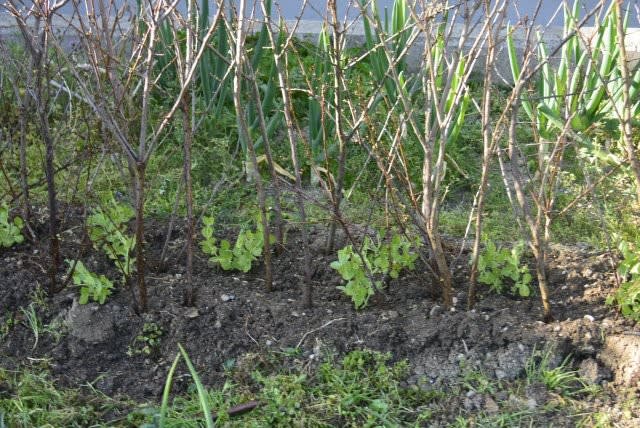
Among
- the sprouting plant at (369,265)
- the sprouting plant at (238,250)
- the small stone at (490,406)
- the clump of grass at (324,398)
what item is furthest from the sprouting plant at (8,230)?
the small stone at (490,406)

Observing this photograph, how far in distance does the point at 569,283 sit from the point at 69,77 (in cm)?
358

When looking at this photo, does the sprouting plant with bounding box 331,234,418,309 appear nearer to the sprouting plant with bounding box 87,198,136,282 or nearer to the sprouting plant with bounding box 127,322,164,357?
the sprouting plant with bounding box 127,322,164,357

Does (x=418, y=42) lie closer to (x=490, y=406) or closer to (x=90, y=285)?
(x=90, y=285)

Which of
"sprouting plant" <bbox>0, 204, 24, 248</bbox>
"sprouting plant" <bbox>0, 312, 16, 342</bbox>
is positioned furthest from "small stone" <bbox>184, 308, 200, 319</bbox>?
"sprouting plant" <bbox>0, 204, 24, 248</bbox>

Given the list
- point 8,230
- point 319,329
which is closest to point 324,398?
point 319,329

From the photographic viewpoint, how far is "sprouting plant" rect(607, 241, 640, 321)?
2.81 meters

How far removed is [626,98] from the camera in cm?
244

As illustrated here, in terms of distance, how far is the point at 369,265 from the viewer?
3.14 meters

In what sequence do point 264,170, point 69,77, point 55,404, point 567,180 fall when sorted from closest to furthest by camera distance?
point 55,404
point 567,180
point 264,170
point 69,77

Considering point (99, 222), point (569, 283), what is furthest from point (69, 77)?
point (569, 283)

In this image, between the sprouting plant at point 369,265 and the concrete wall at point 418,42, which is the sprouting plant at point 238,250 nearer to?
the sprouting plant at point 369,265

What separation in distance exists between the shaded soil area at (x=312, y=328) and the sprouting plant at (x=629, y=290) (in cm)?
6

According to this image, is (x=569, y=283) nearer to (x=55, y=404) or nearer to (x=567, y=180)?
(x=567, y=180)

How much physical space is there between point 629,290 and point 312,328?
1.13 metres
